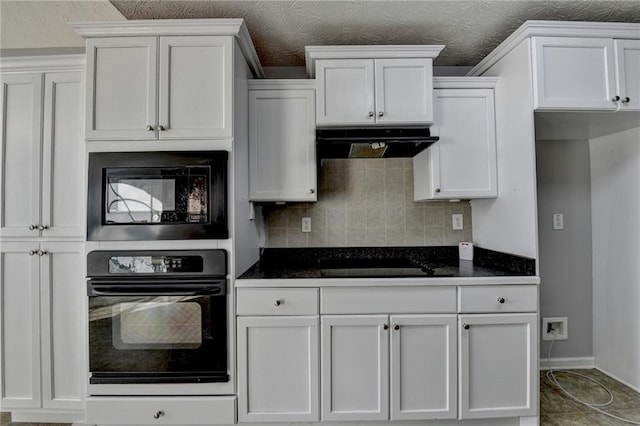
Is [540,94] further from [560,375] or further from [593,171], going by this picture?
[560,375]

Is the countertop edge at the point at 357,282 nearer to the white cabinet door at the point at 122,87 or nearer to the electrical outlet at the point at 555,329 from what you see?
the white cabinet door at the point at 122,87

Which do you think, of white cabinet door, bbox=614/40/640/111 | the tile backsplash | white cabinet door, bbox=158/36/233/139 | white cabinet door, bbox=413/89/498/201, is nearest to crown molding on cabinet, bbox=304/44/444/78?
white cabinet door, bbox=413/89/498/201

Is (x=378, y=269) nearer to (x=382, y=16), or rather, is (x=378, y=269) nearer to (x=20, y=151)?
(x=382, y=16)

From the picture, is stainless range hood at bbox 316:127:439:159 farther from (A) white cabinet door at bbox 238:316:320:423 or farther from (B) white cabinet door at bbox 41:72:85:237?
(B) white cabinet door at bbox 41:72:85:237

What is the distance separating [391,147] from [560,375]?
2145mm

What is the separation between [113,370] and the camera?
165 centimetres

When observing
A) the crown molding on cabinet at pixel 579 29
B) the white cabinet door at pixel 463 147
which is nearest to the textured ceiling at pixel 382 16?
the crown molding on cabinet at pixel 579 29

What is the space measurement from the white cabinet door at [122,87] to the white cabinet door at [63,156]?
265mm

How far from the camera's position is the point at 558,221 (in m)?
2.38

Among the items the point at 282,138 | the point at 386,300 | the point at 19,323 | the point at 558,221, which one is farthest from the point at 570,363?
the point at 19,323

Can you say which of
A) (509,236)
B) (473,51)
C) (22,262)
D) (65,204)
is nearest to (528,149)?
(509,236)

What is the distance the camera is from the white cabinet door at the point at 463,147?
204 centimetres

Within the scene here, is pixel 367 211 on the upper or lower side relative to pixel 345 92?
lower

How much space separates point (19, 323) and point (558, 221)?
3699 millimetres
